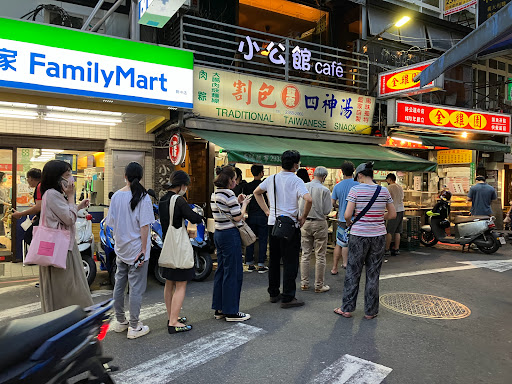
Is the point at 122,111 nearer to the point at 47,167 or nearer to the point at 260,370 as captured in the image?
the point at 47,167

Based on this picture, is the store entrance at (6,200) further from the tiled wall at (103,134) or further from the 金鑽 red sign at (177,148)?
the 金鑽 red sign at (177,148)

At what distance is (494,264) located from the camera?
9133mm

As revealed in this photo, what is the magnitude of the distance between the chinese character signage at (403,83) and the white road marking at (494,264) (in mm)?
4396

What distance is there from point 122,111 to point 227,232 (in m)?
4.61

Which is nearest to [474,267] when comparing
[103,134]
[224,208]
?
[224,208]

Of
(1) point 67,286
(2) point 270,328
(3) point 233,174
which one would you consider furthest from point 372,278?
(1) point 67,286

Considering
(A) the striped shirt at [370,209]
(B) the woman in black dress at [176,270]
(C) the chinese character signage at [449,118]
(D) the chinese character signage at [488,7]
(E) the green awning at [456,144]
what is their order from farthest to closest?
(E) the green awning at [456,144] → (C) the chinese character signage at [449,118] → (D) the chinese character signage at [488,7] → (A) the striped shirt at [370,209] → (B) the woman in black dress at [176,270]

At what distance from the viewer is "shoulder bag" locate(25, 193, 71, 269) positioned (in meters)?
3.79

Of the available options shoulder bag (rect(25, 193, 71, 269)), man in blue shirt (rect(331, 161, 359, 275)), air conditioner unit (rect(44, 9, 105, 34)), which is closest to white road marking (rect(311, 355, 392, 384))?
shoulder bag (rect(25, 193, 71, 269))

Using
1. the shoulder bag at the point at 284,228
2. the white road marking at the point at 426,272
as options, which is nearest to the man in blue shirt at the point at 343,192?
the white road marking at the point at 426,272

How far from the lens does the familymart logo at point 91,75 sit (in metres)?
7.11

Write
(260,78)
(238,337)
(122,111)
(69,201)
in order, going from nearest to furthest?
(69,201) < (238,337) < (122,111) < (260,78)

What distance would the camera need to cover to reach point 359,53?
1296 centimetres

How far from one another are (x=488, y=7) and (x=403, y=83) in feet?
16.7
